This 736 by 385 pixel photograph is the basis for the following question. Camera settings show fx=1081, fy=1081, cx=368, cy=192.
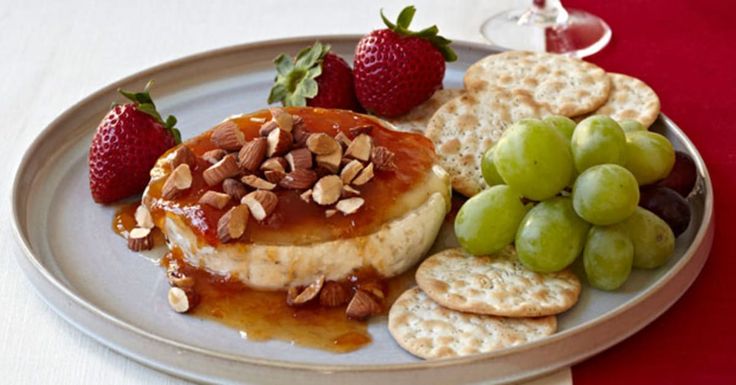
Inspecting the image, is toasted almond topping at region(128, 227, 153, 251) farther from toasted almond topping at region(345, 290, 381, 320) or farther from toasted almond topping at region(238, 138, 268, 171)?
toasted almond topping at region(345, 290, 381, 320)

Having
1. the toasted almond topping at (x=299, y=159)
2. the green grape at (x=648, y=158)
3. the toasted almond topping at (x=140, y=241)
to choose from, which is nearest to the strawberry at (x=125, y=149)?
the toasted almond topping at (x=140, y=241)

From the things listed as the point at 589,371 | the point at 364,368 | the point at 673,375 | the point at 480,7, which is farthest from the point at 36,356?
the point at 480,7

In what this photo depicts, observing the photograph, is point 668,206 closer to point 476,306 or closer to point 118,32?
point 476,306

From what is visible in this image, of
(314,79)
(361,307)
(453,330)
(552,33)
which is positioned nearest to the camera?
(453,330)

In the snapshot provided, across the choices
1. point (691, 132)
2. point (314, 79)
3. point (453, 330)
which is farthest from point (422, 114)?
point (453, 330)

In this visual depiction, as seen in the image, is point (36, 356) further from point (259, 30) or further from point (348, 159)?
point (259, 30)

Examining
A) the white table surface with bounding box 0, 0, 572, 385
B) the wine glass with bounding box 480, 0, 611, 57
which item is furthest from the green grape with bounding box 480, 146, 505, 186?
the white table surface with bounding box 0, 0, 572, 385

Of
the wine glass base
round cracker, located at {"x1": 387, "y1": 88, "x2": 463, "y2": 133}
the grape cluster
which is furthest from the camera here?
the wine glass base

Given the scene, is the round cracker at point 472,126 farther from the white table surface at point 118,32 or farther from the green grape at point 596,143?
the white table surface at point 118,32
